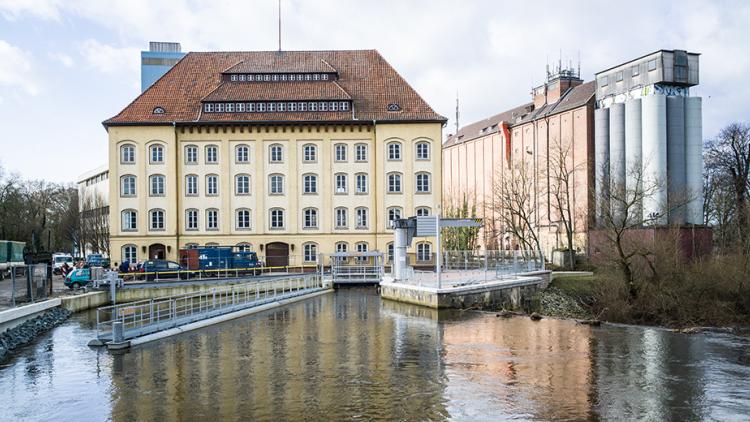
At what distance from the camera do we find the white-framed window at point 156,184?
52312mm

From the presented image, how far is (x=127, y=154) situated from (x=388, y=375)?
136ft

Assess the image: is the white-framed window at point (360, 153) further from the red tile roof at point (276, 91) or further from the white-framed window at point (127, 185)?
the white-framed window at point (127, 185)

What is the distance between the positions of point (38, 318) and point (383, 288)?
17.9 m

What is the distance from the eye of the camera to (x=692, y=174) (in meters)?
53.9

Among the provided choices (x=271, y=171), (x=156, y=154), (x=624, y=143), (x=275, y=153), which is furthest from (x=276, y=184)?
(x=624, y=143)

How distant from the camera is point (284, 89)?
54.2 metres

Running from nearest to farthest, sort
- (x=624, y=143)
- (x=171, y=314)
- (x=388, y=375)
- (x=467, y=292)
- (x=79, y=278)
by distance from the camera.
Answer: (x=388, y=375)
(x=171, y=314)
(x=467, y=292)
(x=79, y=278)
(x=624, y=143)

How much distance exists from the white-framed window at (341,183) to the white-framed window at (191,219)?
11.2 meters

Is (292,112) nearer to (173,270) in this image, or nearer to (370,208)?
(370,208)

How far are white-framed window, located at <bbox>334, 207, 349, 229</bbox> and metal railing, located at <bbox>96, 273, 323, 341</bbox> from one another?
383 inches

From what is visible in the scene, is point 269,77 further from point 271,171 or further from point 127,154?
point 127,154

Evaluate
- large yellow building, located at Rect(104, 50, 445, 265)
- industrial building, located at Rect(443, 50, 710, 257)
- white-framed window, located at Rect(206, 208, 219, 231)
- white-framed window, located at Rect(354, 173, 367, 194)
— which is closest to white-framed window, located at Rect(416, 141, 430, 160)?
large yellow building, located at Rect(104, 50, 445, 265)

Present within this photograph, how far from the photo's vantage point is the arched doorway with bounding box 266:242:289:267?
52.2m

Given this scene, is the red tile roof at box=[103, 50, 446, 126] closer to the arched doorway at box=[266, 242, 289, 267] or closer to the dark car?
the arched doorway at box=[266, 242, 289, 267]
